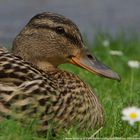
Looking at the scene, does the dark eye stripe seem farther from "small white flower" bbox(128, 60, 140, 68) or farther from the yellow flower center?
"small white flower" bbox(128, 60, 140, 68)

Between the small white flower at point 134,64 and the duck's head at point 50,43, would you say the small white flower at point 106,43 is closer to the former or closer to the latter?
the small white flower at point 134,64

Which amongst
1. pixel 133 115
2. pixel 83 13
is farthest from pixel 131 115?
pixel 83 13

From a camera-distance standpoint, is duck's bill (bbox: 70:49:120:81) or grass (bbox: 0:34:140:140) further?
duck's bill (bbox: 70:49:120:81)

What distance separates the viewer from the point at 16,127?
17.2ft

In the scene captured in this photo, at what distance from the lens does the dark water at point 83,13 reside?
10.9 m

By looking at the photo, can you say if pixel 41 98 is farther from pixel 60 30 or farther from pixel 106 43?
pixel 106 43

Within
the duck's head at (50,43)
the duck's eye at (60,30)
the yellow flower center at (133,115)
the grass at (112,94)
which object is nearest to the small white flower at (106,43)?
the grass at (112,94)

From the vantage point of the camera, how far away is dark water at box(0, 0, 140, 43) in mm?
10930

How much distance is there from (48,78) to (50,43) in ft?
2.02

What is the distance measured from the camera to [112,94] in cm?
759

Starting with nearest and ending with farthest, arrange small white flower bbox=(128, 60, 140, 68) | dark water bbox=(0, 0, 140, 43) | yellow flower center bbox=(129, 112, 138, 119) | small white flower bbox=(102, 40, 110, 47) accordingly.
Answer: yellow flower center bbox=(129, 112, 138, 119)
small white flower bbox=(128, 60, 140, 68)
small white flower bbox=(102, 40, 110, 47)
dark water bbox=(0, 0, 140, 43)

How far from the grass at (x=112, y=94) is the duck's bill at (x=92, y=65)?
0.25 m

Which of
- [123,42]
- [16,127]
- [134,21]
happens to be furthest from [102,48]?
[16,127]

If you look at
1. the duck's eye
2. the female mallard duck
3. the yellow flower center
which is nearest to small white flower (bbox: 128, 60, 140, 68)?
the female mallard duck
